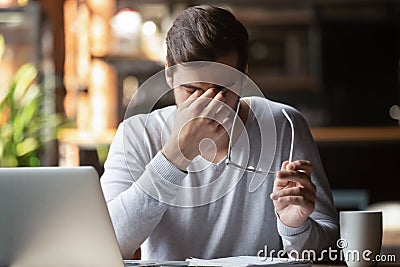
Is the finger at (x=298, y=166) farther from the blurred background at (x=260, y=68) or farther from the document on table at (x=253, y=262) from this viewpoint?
the blurred background at (x=260, y=68)

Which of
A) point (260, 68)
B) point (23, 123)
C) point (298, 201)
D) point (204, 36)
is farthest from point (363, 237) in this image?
point (260, 68)

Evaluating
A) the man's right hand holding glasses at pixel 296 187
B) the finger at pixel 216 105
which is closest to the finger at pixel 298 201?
the man's right hand holding glasses at pixel 296 187

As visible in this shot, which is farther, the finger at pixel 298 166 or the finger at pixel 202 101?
the finger at pixel 202 101

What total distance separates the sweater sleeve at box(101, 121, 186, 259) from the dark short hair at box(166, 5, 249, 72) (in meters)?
0.19

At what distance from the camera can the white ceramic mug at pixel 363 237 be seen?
5.04ft

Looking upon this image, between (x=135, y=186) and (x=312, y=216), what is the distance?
0.36 m

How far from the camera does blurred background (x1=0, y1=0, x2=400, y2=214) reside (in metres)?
4.07

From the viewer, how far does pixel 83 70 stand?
4465 millimetres

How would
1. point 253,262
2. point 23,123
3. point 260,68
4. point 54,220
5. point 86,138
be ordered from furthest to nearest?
point 260,68, point 86,138, point 23,123, point 253,262, point 54,220

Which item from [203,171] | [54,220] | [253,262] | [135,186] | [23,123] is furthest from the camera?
[23,123]

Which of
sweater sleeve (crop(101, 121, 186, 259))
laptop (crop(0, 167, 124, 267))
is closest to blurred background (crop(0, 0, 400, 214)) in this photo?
sweater sleeve (crop(101, 121, 186, 259))

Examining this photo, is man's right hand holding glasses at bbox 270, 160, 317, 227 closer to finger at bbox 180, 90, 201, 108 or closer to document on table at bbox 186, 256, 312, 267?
document on table at bbox 186, 256, 312, 267

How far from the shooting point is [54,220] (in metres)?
1.33

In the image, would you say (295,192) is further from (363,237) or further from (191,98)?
(191,98)
